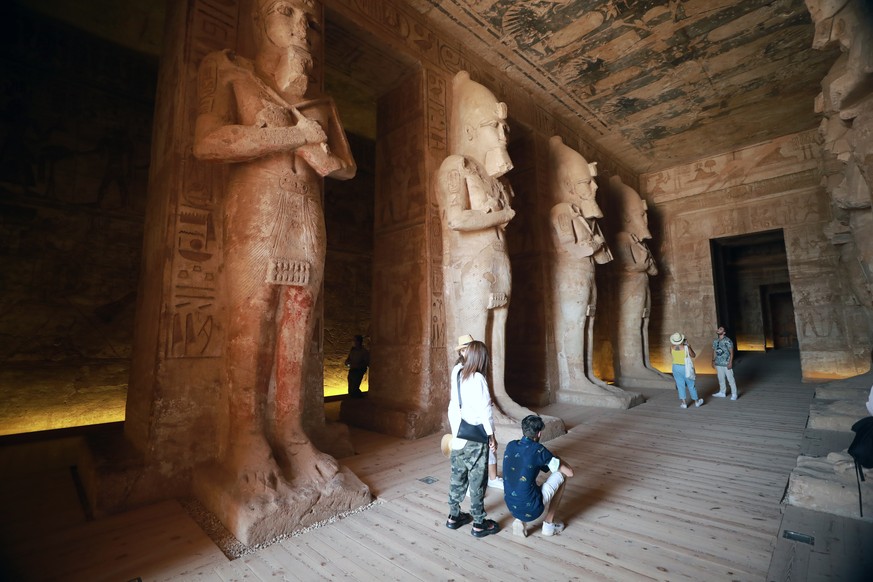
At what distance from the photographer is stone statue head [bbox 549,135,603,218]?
6.85 m

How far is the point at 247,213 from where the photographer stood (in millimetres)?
3105

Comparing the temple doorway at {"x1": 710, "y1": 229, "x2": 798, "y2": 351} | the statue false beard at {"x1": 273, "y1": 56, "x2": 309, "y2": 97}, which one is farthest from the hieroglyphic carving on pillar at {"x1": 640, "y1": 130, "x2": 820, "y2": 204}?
the statue false beard at {"x1": 273, "y1": 56, "x2": 309, "y2": 97}

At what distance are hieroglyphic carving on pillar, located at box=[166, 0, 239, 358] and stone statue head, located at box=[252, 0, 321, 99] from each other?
74cm

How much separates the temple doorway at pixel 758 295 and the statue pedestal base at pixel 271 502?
42.0 ft

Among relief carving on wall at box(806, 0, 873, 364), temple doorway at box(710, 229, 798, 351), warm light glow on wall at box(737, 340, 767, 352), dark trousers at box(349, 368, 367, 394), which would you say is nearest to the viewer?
relief carving on wall at box(806, 0, 873, 364)

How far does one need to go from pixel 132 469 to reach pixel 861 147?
5997 mm

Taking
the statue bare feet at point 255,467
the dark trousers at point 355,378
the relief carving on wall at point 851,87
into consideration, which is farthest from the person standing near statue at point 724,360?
the statue bare feet at point 255,467

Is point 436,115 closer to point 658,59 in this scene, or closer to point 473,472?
point 658,59

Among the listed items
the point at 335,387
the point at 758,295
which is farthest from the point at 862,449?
the point at 758,295

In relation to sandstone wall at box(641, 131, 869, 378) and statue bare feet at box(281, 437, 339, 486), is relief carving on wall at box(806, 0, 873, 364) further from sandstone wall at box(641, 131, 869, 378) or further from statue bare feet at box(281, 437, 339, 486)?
sandstone wall at box(641, 131, 869, 378)

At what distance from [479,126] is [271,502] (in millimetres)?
4582

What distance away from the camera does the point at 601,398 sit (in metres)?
6.34

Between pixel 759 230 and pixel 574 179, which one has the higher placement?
pixel 574 179

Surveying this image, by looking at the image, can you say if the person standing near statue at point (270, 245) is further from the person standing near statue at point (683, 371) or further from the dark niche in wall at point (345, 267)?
the dark niche in wall at point (345, 267)
